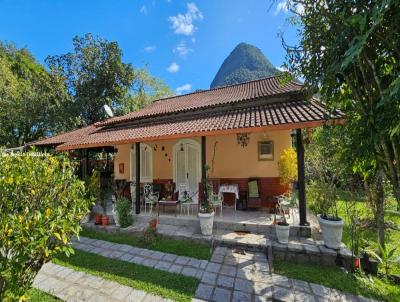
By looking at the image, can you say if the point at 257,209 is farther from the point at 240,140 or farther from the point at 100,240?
the point at 100,240

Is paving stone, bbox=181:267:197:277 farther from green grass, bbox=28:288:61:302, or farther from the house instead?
the house

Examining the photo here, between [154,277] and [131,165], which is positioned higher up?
[131,165]

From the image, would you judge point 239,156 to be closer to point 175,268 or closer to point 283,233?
point 283,233

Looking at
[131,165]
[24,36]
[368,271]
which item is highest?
[24,36]

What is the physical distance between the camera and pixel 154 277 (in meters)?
4.43

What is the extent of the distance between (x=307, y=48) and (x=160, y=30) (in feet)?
76.2

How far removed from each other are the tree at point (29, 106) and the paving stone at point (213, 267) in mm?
21644

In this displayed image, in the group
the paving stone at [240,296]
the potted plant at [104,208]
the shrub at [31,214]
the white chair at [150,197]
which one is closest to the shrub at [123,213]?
the potted plant at [104,208]

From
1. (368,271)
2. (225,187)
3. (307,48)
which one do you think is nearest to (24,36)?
(225,187)

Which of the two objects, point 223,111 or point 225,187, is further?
point 223,111

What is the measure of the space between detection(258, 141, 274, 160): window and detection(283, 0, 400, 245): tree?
508 centimetres

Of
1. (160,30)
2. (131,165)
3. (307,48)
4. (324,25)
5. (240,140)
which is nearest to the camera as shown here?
(324,25)

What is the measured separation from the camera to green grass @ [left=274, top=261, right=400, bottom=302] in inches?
155

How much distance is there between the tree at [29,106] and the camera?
63.8 feet
